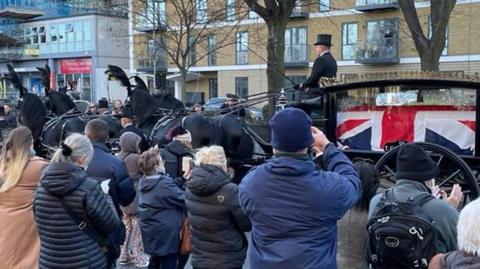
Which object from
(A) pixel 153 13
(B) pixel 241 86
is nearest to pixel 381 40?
(B) pixel 241 86

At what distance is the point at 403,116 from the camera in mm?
6586

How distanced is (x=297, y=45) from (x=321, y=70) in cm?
2841

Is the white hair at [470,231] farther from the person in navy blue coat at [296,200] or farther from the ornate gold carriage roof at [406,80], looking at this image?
the ornate gold carriage roof at [406,80]

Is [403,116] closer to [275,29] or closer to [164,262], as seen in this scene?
[164,262]

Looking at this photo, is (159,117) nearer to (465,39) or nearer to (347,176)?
(347,176)

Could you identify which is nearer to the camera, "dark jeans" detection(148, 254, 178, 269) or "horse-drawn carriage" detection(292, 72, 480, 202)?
"dark jeans" detection(148, 254, 178, 269)

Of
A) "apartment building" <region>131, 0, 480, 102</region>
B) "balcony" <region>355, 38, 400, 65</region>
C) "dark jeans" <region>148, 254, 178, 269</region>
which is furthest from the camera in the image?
"balcony" <region>355, 38, 400, 65</region>

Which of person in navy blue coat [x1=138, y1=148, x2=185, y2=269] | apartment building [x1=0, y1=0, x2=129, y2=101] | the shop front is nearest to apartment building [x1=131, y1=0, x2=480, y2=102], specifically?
apartment building [x1=0, y1=0, x2=129, y2=101]

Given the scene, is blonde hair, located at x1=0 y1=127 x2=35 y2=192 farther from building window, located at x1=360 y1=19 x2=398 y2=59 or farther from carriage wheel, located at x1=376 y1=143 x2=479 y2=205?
building window, located at x1=360 y1=19 x2=398 y2=59

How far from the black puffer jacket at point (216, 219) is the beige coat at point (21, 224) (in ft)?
3.79

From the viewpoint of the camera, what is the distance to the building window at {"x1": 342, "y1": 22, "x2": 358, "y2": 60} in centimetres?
3350

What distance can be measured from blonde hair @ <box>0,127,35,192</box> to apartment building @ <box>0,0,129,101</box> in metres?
40.7

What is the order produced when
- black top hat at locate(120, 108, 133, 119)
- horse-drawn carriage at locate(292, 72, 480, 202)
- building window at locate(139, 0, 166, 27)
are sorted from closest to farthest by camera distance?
horse-drawn carriage at locate(292, 72, 480, 202)
black top hat at locate(120, 108, 133, 119)
building window at locate(139, 0, 166, 27)

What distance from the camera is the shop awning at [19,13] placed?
54219 millimetres
